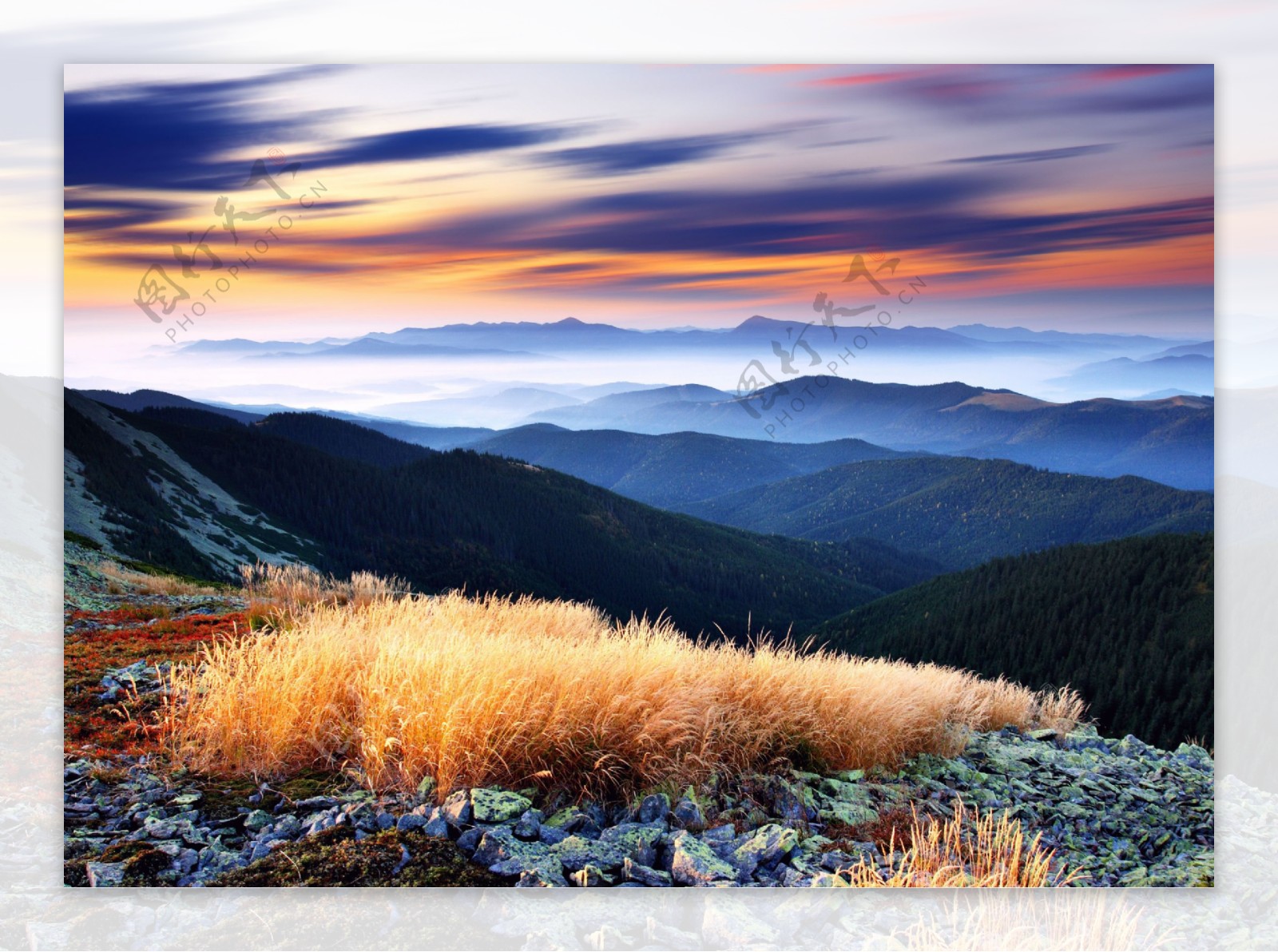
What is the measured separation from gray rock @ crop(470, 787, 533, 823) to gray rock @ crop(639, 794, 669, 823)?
0.61 meters

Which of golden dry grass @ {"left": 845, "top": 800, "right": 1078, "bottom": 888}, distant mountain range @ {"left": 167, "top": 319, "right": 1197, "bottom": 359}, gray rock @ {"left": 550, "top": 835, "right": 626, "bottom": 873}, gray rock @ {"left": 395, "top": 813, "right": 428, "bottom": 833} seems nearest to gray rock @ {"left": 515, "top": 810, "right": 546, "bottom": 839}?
gray rock @ {"left": 550, "top": 835, "right": 626, "bottom": 873}

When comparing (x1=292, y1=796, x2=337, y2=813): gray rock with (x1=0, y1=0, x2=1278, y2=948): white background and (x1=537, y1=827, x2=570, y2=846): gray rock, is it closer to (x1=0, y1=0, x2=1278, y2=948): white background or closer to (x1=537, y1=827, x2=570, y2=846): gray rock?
(x1=537, y1=827, x2=570, y2=846): gray rock

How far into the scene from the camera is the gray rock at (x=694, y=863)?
468cm

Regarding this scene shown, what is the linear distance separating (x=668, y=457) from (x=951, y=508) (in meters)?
20.5

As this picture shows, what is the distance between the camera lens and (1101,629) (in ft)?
47.5

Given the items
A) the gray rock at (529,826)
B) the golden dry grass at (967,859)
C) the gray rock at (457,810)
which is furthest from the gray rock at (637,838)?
the golden dry grass at (967,859)

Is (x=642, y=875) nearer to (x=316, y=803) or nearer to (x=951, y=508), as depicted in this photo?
(x=316, y=803)

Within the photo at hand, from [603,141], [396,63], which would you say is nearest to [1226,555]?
[603,141]

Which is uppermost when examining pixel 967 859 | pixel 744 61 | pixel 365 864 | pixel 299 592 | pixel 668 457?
pixel 744 61

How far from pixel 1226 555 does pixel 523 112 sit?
6.48 m

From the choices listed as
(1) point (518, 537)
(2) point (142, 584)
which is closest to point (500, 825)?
(2) point (142, 584)

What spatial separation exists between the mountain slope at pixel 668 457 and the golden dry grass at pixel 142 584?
3711 millimetres

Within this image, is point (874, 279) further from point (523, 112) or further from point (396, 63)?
point (396, 63)

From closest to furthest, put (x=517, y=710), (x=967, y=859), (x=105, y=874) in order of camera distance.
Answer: (x=517, y=710)
(x=105, y=874)
(x=967, y=859)
